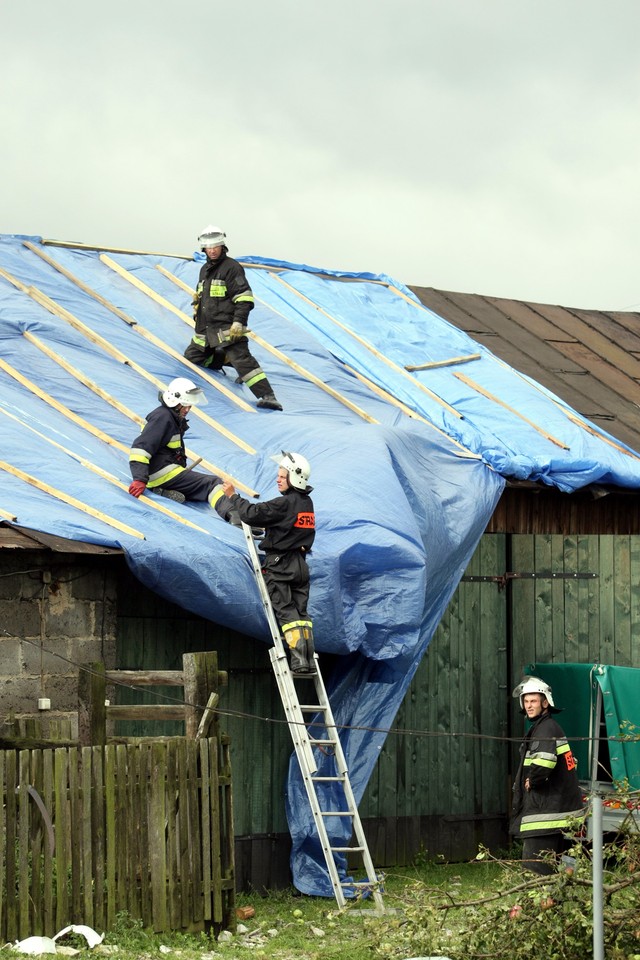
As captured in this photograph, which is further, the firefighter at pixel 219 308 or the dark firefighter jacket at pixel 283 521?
the firefighter at pixel 219 308

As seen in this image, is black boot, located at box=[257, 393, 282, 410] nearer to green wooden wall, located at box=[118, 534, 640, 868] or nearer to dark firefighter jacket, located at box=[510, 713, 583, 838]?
green wooden wall, located at box=[118, 534, 640, 868]

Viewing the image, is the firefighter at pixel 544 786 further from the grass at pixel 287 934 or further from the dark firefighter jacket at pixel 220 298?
the dark firefighter jacket at pixel 220 298

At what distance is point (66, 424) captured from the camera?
11.8 m

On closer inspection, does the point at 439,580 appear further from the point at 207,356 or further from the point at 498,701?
the point at 207,356

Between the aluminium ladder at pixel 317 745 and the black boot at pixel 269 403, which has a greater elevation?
the black boot at pixel 269 403

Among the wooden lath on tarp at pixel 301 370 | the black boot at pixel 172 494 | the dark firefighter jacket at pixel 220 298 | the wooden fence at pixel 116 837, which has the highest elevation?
the dark firefighter jacket at pixel 220 298

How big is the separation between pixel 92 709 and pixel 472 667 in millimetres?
4790

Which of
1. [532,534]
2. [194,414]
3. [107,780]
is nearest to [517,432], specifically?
[532,534]

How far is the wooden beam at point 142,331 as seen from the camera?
44.4 ft

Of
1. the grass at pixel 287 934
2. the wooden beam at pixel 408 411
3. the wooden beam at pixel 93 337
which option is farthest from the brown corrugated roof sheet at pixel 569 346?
the grass at pixel 287 934

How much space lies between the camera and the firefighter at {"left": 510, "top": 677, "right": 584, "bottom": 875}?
915 cm

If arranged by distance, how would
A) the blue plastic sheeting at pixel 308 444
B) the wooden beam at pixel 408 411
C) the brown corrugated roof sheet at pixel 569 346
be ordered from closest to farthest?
the blue plastic sheeting at pixel 308 444 < the wooden beam at pixel 408 411 < the brown corrugated roof sheet at pixel 569 346

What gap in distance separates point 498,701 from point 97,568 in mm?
4595

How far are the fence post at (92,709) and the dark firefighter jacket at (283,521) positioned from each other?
168cm
